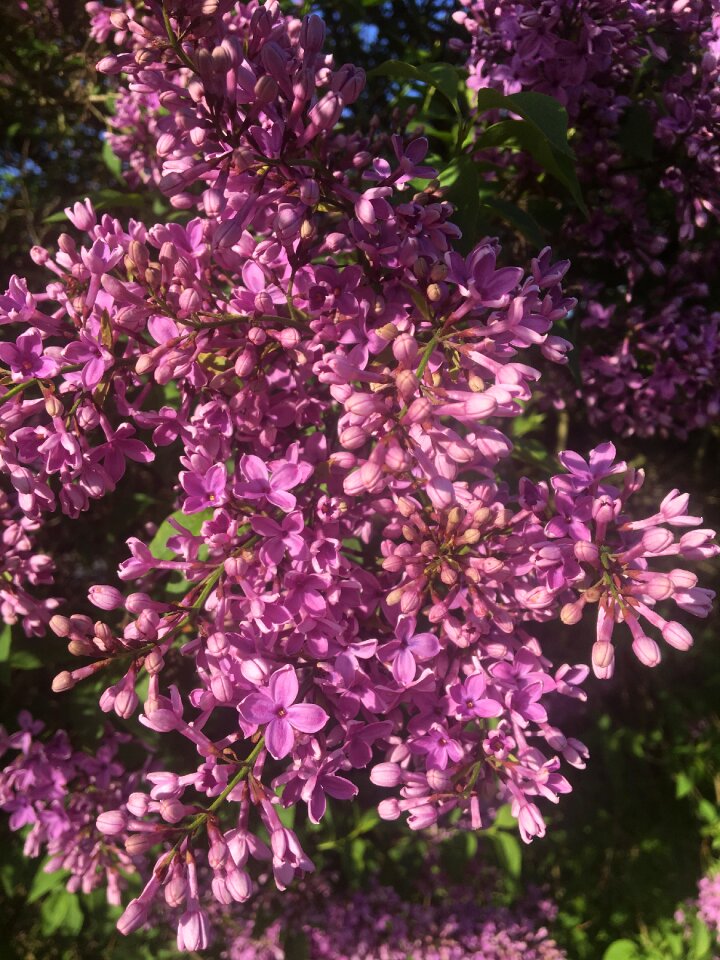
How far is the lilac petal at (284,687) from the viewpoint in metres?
1.16

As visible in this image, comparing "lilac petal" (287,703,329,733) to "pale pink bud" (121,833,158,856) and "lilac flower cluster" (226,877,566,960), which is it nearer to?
"pale pink bud" (121,833,158,856)

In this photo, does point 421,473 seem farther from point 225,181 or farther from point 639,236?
point 639,236

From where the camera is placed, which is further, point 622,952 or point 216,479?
point 622,952

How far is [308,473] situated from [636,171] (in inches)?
63.8

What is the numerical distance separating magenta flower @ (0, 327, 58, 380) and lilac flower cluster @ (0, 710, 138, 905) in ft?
4.41

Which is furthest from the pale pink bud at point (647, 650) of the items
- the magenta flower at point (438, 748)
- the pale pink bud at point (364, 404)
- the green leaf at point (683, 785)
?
the green leaf at point (683, 785)

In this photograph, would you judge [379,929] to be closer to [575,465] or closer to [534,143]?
[575,465]

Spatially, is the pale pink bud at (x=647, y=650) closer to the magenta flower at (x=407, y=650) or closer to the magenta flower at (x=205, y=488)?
the magenta flower at (x=407, y=650)

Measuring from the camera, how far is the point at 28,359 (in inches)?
50.8

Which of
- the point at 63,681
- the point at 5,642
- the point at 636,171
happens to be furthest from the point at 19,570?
the point at 636,171

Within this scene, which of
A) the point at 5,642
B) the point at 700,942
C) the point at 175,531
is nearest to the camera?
the point at 175,531

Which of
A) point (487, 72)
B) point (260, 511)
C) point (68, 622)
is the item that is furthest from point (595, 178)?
point (68, 622)

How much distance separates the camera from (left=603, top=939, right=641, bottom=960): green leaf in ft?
11.4

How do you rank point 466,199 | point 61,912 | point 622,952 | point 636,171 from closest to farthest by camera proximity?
point 466,199 < point 636,171 < point 61,912 < point 622,952
